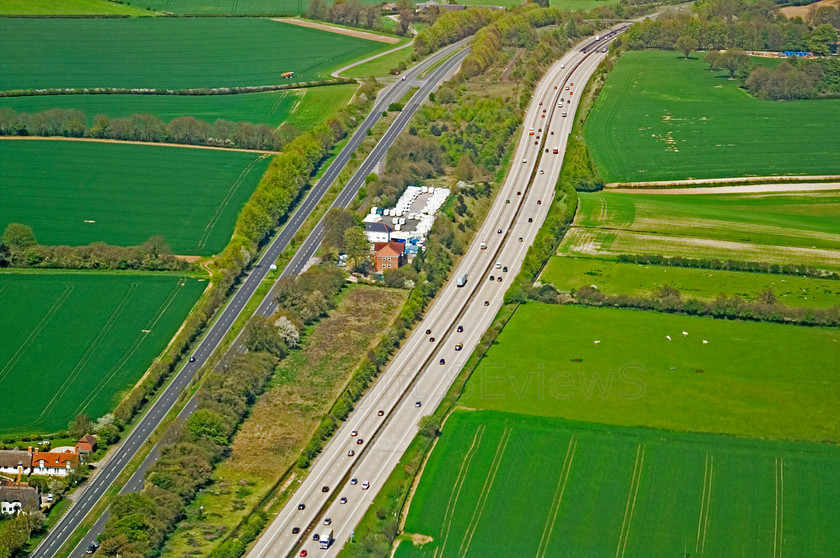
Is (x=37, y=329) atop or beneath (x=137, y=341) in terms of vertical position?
atop

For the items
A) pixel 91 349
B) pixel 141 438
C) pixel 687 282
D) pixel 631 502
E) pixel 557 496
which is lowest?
pixel 631 502

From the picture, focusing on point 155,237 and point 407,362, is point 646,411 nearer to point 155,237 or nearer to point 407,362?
point 407,362

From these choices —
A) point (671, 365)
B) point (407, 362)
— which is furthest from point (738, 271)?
point (407, 362)

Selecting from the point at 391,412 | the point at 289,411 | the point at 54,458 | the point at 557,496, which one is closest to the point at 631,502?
the point at 557,496

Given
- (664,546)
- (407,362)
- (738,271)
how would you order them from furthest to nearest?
(738,271) → (407,362) → (664,546)

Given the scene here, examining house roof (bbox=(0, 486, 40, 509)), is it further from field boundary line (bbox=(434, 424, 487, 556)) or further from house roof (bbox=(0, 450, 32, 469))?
field boundary line (bbox=(434, 424, 487, 556))

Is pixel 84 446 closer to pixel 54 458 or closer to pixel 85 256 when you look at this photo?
pixel 54 458
